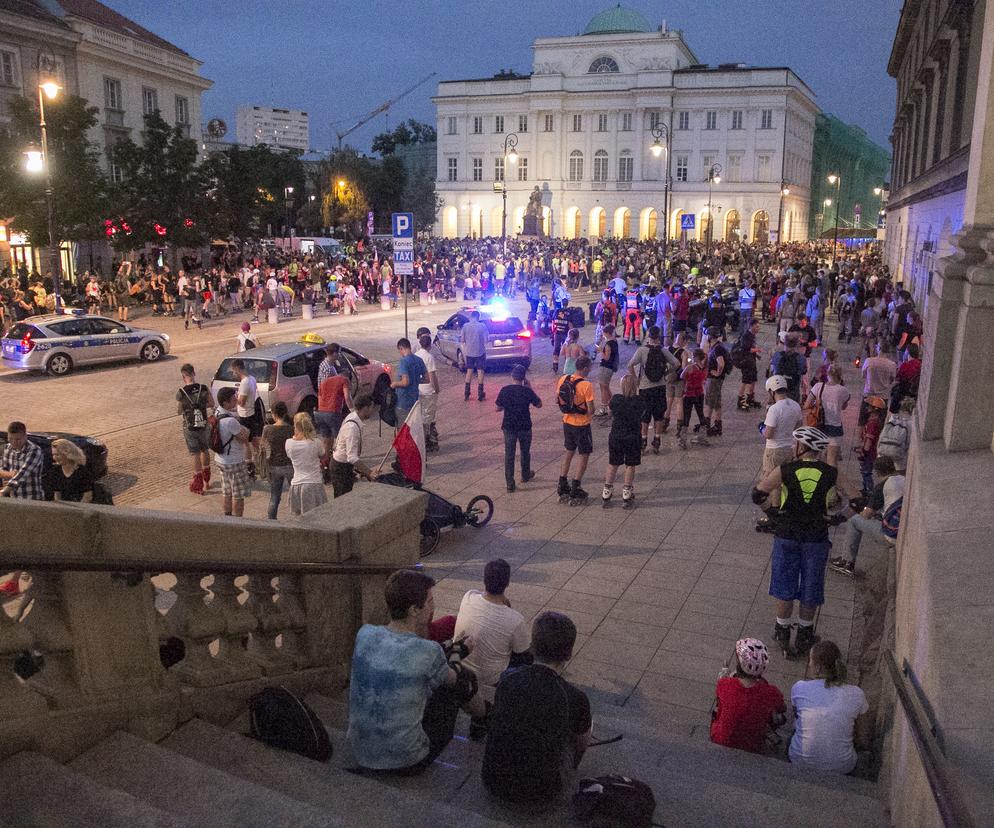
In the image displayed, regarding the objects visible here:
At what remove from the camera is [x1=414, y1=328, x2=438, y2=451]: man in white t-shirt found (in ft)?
44.0

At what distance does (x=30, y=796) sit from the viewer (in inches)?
124

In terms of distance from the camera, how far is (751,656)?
5.16 m

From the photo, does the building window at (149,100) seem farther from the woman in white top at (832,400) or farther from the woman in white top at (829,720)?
the woman in white top at (829,720)

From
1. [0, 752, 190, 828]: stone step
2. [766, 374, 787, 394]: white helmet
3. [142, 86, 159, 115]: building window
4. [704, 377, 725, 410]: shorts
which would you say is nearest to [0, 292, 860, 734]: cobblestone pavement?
[704, 377, 725, 410]: shorts

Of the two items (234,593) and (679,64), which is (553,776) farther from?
(679,64)

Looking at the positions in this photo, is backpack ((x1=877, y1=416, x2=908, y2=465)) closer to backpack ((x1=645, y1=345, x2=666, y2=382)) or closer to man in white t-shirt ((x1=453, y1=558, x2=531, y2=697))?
backpack ((x1=645, y1=345, x2=666, y2=382))

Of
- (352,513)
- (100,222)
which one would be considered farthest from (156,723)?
(100,222)

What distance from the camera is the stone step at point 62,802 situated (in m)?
3.04

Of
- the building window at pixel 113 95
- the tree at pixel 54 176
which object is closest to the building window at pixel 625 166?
the building window at pixel 113 95

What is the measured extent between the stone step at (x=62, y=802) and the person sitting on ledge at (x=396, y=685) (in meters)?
1.05

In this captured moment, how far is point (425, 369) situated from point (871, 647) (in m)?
8.14

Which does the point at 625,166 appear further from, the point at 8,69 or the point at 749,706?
the point at 749,706

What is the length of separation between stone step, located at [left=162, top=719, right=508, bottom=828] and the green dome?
10371cm

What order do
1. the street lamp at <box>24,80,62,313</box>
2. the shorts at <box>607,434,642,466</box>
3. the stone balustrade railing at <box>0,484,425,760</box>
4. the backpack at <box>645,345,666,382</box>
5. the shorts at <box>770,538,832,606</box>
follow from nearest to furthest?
the stone balustrade railing at <box>0,484,425,760</box>, the shorts at <box>770,538,832,606</box>, the shorts at <box>607,434,642,466</box>, the backpack at <box>645,345,666,382</box>, the street lamp at <box>24,80,62,313</box>
